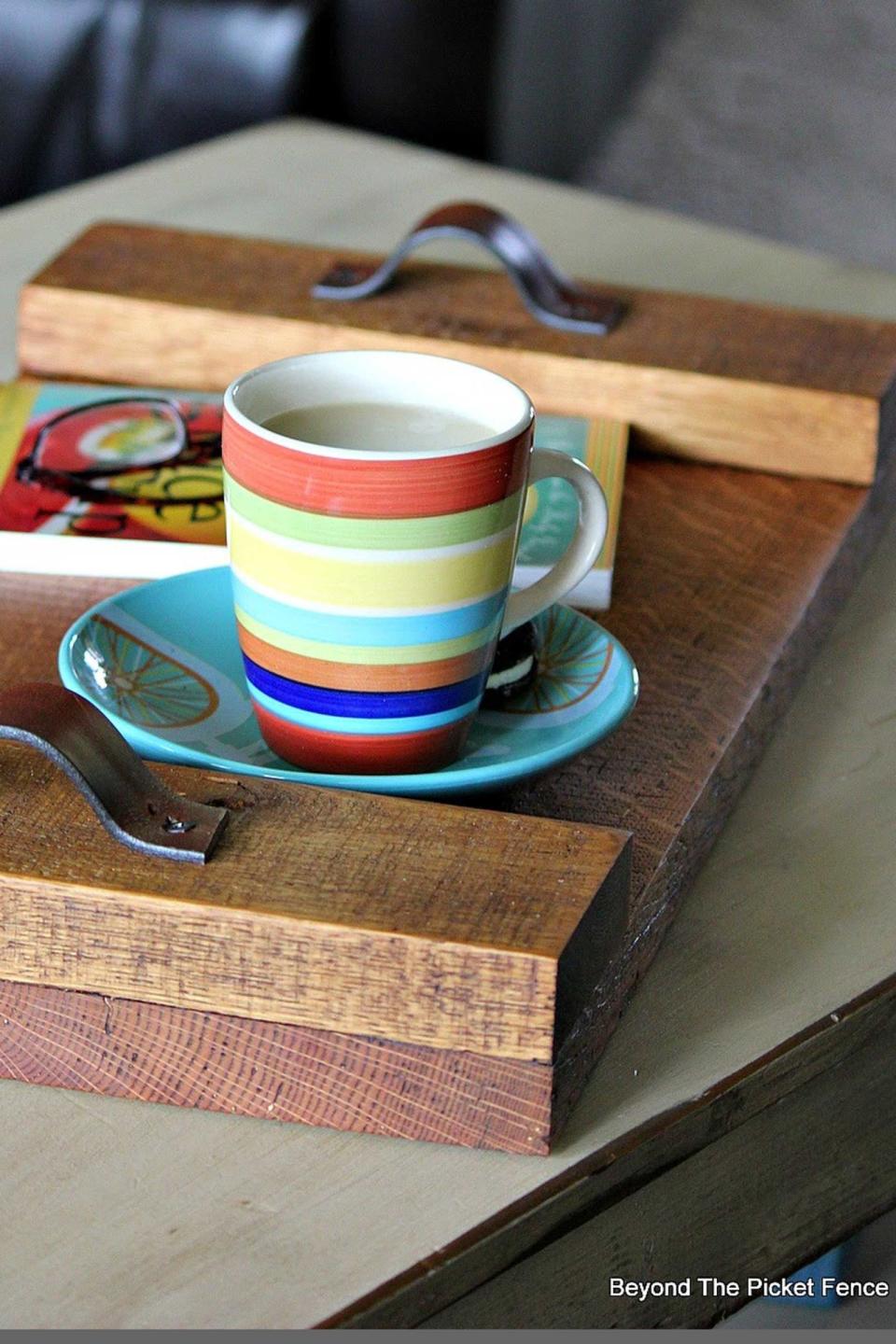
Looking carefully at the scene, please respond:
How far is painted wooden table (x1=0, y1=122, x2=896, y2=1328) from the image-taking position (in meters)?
0.39

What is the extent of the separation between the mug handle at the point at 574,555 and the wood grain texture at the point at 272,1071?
15 cm

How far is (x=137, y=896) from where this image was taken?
39 cm

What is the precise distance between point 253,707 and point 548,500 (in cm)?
21

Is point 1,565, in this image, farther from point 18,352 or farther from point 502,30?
point 502,30

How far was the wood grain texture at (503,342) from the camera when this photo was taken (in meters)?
0.74

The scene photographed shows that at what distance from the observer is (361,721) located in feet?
1.53

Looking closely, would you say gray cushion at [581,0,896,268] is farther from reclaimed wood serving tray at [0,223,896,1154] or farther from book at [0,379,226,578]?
reclaimed wood serving tray at [0,223,896,1154]

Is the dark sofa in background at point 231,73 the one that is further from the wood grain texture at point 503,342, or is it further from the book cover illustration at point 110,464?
the book cover illustration at point 110,464

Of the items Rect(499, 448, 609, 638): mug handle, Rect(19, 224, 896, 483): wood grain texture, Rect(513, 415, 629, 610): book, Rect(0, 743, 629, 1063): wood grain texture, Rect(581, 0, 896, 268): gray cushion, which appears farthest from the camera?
Rect(581, 0, 896, 268): gray cushion

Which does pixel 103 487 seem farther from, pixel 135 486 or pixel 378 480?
pixel 378 480

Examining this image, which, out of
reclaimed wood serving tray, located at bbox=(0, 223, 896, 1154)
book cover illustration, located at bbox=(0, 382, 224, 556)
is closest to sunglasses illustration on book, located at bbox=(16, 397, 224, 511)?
book cover illustration, located at bbox=(0, 382, 224, 556)

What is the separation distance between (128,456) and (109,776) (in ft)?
0.98

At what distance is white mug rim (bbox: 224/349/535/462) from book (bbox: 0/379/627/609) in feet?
0.43

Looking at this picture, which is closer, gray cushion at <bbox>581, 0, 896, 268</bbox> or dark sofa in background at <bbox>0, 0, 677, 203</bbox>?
dark sofa in background at <bbox>0, 0, 677, 203</bbox>
